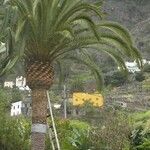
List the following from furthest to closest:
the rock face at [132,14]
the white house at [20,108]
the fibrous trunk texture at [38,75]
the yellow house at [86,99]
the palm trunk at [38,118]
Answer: the rock face at [132,14] → the yellow house at [86,99] → the white house at [20,108] → the fibrous trunk texture at [38,75] → the palm trunk at [38,118]

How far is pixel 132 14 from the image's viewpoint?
397 feet

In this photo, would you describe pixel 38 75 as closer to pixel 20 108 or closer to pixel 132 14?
pixel 20 108

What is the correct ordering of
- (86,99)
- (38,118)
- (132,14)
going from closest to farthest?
(38,118), (86,99), (132,14)

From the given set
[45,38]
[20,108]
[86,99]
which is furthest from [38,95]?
[86,99]

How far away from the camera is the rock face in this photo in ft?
343

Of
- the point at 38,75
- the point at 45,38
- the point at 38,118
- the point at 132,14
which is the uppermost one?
the point at 132,14

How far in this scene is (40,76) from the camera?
16672 mm

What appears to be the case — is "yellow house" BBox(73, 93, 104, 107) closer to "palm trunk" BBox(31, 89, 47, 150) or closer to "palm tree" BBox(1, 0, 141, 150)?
"palm tree" BBox(1, 0, 141, 150)

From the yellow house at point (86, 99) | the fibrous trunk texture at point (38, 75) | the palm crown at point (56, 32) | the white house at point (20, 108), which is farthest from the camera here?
the yellow house at point (86, 99)

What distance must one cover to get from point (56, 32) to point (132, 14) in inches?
4156

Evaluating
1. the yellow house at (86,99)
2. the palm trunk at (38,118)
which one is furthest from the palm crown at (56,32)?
the yellow house at (86,99)

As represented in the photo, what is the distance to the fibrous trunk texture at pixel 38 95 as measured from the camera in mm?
16562

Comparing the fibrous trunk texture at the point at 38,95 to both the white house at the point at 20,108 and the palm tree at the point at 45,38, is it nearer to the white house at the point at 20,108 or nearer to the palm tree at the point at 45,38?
the palm tree at the point at 45,38

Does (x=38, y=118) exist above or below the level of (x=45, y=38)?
below
